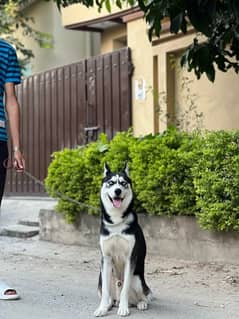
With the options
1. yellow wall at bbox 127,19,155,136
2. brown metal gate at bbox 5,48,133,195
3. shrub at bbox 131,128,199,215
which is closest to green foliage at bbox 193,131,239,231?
shrub at bbox 131,128,199,215

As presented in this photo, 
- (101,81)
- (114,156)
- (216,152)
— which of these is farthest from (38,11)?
(216,152)

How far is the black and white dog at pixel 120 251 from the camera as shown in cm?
532

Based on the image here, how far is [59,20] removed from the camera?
1580cm

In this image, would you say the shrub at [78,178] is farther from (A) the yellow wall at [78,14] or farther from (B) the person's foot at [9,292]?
(A) the yellow wall at [78,14]

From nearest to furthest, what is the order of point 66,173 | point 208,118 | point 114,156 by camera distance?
point 114,156 < point 66,173 < point 208,118

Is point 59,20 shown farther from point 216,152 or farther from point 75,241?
point 216,152

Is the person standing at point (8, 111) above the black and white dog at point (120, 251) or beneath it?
above

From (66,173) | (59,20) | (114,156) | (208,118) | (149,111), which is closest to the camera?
(114,156)

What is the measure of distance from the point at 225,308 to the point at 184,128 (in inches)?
197

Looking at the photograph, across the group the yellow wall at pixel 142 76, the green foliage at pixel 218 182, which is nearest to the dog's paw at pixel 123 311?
the green foliage at pixel 218 182

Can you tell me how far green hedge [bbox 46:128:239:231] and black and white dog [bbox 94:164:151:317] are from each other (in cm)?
176

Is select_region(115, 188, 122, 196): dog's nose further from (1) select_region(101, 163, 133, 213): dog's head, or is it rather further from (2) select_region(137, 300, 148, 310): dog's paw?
(2) select_region(137, 300, 148, 310): dog's paw

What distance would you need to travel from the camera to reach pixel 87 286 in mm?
6523

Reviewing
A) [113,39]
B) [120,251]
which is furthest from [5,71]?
[113,39]
